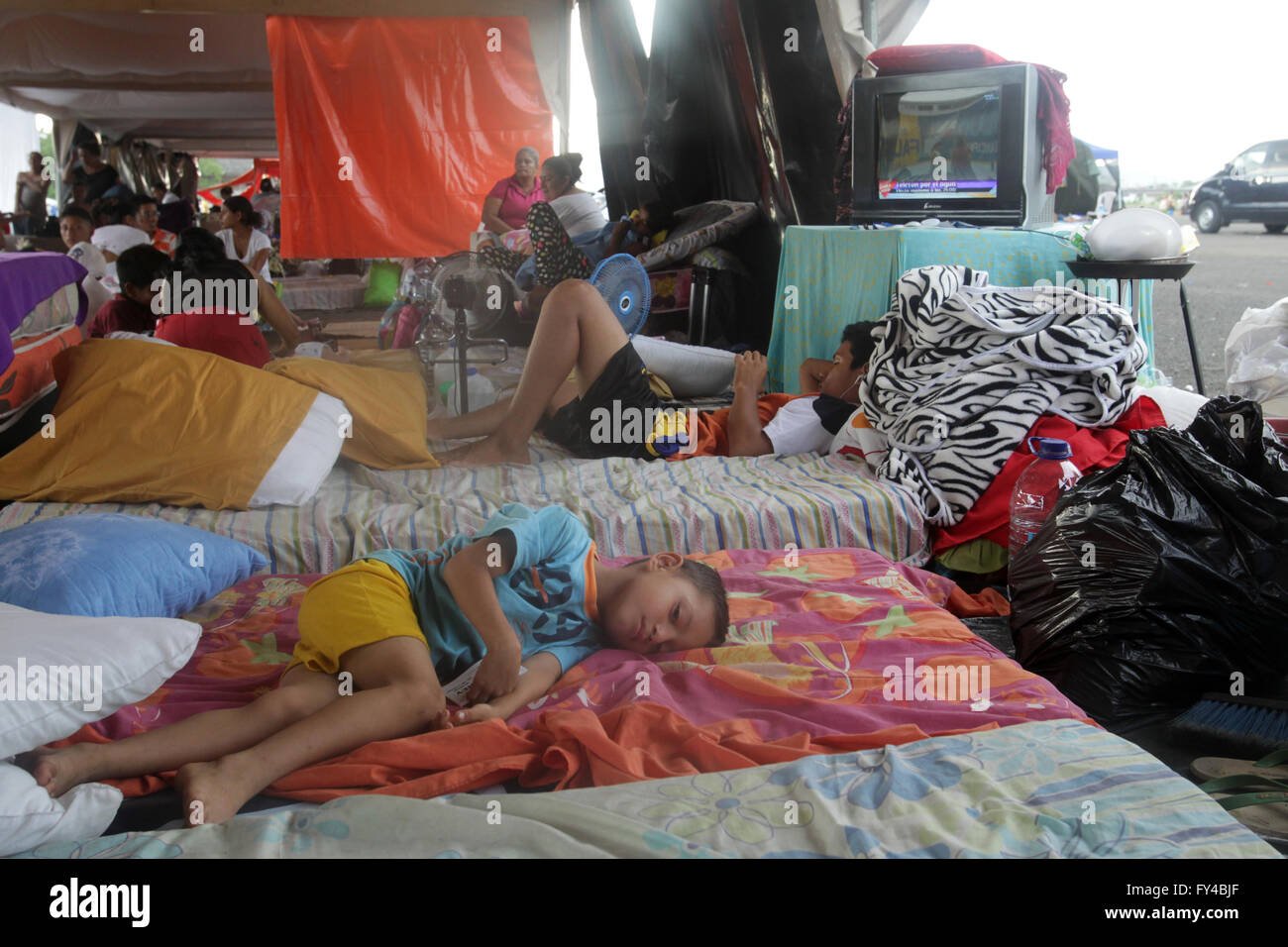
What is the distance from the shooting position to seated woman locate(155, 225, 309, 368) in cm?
361

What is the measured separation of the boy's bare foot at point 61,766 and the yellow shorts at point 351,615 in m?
0.35

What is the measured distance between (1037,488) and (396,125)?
6.32 m

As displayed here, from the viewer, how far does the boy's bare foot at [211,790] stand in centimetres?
127

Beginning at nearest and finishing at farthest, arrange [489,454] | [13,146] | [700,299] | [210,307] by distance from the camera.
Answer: [489,454] → [210,307] → [700,299] → [13,146]

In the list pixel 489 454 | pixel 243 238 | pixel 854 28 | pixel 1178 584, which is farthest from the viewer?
pixel 243 238

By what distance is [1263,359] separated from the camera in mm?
3746

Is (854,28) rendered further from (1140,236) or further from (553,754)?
(553,754)

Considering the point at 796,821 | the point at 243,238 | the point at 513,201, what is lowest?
the point at 796,821

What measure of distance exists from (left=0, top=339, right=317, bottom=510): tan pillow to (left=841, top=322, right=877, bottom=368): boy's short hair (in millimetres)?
1847

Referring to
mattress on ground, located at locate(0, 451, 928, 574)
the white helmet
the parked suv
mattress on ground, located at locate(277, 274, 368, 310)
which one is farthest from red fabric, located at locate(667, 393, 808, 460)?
the parked suv

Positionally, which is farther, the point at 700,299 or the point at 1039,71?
the point at 700,299

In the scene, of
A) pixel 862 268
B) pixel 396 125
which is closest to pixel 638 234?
pixel 862 268
